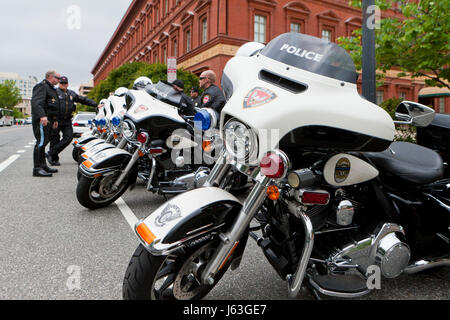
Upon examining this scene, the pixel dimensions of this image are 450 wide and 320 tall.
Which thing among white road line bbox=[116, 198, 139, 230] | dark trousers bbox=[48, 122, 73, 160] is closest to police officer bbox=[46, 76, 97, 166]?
dark trousers bbox=[48, 122, 73, 160]

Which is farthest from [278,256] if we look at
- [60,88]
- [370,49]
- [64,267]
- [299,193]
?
[60,88]

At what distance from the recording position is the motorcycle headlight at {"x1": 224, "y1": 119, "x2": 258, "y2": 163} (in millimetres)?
1771

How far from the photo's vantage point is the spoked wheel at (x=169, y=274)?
183 centimetres

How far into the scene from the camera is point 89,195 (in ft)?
13.8

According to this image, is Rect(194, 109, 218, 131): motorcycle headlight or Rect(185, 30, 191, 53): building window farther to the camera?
Rect(185, 30, 191, 53): building window

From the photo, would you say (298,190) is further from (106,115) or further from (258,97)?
(106,115)

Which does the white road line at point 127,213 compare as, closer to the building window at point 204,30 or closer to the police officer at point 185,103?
the police officer at point 185,103

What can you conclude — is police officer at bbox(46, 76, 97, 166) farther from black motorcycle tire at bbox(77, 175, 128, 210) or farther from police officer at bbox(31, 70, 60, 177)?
black motorcycle tire at bbox(77, 175, 128, 210)

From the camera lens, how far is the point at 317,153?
6.30 ft

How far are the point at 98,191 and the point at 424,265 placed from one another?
344 cm

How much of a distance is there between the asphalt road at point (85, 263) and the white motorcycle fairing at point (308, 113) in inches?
43.4

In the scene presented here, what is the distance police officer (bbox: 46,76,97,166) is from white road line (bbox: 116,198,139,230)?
13.3ft

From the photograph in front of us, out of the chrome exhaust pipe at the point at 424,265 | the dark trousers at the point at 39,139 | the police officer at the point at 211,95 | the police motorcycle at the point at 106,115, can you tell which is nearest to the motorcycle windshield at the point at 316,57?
the chrome exhaust pipe at the point at 424,265
